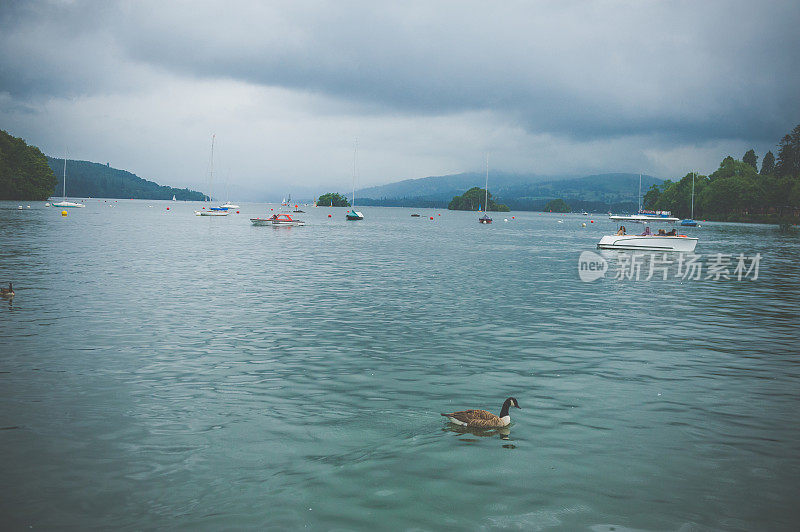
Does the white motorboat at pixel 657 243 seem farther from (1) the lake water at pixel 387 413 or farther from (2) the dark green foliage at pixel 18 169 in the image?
(2) the dark green foliage at pixel 18 169

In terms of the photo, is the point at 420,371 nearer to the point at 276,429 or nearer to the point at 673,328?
the point at 276,429

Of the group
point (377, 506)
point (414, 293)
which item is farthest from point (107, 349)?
point (414, 293)

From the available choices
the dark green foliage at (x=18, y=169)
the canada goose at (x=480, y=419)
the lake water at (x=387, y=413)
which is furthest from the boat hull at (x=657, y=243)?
the dark green foliage at (x=18, y=169)

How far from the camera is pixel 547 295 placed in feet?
104

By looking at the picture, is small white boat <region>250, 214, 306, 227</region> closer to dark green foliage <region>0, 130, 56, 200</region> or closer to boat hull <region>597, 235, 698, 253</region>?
boat hull <region>597, 235, 698, 253</region>

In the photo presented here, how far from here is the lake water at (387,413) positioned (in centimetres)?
895

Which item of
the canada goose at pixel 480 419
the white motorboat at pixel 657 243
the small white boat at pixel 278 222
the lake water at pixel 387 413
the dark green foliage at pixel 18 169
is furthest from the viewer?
the dark green foliage at pixel 18 169

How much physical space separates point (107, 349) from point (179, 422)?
23.0 feet

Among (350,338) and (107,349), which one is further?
(350,338)

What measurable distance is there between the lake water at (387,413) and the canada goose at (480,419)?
0.26 meters

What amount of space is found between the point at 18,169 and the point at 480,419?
710 ft

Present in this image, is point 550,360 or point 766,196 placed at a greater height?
point 766,196

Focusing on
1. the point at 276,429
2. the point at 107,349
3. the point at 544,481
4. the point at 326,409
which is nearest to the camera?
the point at 544,481

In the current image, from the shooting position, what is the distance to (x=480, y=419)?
11.9 metres
